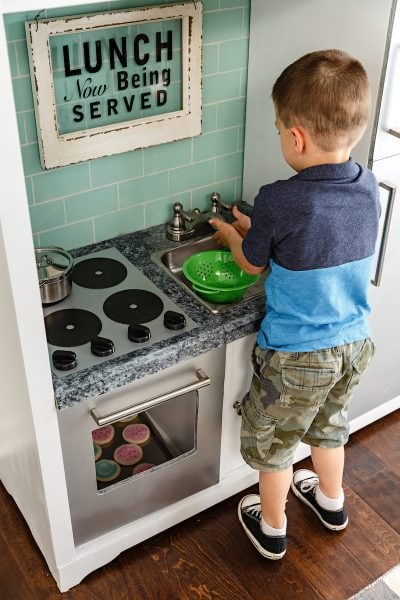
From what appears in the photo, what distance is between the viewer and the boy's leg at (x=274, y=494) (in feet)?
6.23

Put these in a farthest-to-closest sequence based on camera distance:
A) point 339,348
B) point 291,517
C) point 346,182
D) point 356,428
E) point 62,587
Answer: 1. point 356,428
2. point 291,517
3. point 62,587
4. point 339,348
5. point 346,182

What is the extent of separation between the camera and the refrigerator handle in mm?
1794

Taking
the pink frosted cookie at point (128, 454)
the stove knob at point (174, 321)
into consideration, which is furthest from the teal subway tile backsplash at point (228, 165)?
the pink frosted cookie at point (128, 454)

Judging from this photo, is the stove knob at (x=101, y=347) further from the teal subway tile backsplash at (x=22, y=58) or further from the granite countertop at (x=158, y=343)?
the teal subway tile backsplash at (x=22, y=58)

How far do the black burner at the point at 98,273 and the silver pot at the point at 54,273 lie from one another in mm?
71

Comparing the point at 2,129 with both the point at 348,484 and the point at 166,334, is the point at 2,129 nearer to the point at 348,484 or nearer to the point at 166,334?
the point at 166,334

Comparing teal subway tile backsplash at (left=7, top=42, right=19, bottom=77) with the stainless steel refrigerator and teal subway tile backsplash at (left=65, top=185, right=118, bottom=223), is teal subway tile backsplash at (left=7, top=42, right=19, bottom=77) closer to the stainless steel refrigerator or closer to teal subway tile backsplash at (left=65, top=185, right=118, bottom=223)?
teal subway tile backsplash at (left=65, top=185, right=118, bottom=223)

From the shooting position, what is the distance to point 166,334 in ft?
5.60

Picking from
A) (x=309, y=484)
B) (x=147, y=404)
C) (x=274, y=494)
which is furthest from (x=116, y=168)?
(x=309, y=484)

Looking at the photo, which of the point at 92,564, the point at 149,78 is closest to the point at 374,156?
the point at 149,78

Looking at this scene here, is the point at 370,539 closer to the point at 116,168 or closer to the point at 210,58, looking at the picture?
the point at 116,168

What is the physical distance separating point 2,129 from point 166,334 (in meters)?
0.69

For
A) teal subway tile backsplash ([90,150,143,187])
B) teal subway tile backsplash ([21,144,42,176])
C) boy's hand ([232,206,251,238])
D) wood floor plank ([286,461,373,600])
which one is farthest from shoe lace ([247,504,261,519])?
teal subway tile backsplash ([21,144,42,176])

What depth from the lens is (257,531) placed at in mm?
1995
